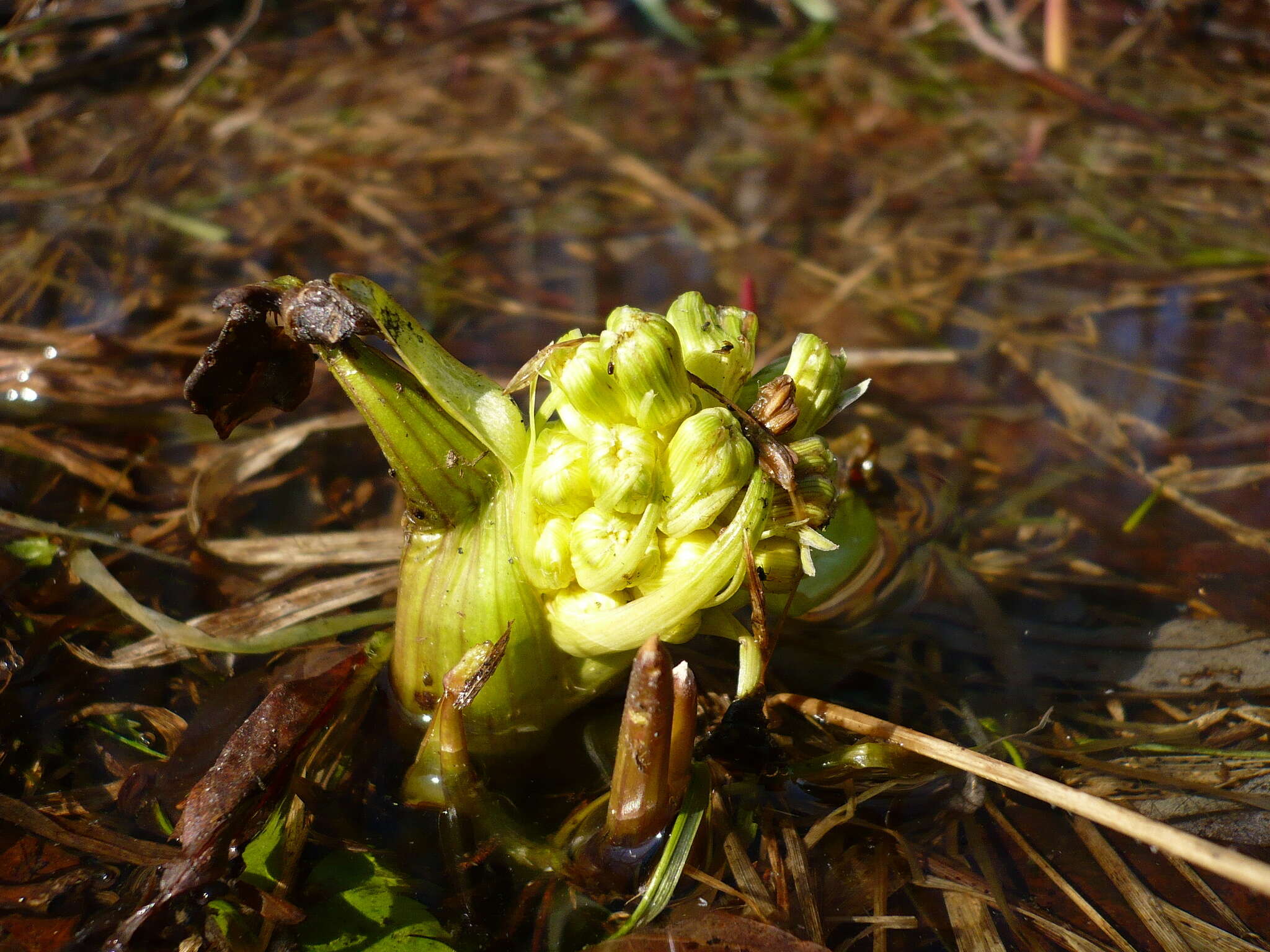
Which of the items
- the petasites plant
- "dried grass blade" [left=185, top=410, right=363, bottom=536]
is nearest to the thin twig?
the petasites plant

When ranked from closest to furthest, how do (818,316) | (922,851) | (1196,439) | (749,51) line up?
(922,851)
(1196,439)
(818,316)
(749,51)

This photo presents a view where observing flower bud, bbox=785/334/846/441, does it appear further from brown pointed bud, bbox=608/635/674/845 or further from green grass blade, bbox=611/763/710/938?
green grass blade, bbox=611/763/710/938

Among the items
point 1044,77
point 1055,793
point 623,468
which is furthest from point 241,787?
point 1044,77

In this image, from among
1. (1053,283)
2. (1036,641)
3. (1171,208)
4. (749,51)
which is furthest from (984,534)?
(749,51)

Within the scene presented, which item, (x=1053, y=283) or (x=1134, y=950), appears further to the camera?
(x=1053, y=283)

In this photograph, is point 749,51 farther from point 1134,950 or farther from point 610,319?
point 1134,950

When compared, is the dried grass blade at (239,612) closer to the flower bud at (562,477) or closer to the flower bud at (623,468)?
the flower bud at (562,477)

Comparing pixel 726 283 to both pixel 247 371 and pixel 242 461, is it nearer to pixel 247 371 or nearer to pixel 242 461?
pixel 242 461
